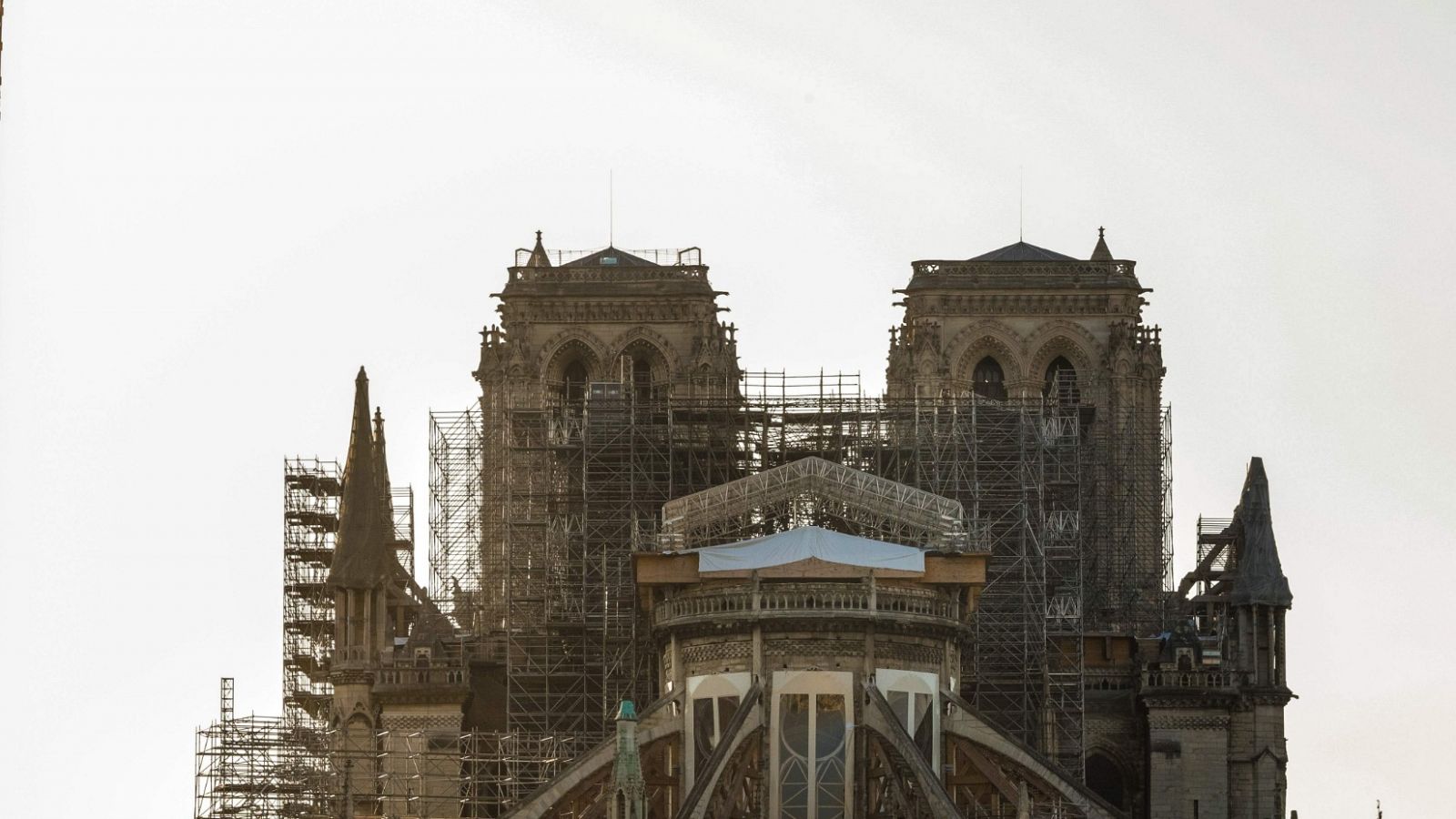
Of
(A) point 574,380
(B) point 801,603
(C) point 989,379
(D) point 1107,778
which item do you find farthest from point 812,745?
(A) point 574,380

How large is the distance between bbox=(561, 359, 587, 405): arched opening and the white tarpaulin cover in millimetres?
17944

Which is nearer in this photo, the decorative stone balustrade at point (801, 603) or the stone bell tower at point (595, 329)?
the decorative stone balustrade at point (801, 603)

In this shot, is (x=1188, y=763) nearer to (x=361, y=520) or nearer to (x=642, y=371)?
(x=642, y=371)

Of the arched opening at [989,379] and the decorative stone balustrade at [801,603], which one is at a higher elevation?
the arched opening at [989,379]

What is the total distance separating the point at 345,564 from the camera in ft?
266

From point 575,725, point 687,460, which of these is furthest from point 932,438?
point 575,725

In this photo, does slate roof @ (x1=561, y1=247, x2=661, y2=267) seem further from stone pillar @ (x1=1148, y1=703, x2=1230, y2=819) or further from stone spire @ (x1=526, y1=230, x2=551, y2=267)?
stone pillar @ (x1=1148, y1=703, x2=1230, y2=819)

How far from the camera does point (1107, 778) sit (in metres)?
81.7

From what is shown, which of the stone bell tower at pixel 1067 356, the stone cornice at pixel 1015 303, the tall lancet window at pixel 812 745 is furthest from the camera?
the stone cornice at pixel 1015 303

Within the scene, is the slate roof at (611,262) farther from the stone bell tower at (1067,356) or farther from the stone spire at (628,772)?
the stone spire at (628,772)

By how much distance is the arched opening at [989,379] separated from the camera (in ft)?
293

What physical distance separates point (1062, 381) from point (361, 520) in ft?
67.5

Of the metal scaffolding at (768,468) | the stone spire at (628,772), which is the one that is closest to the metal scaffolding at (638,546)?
the metal scaffolding at (768,468)

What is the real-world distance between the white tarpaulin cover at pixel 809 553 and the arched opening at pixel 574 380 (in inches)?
706
